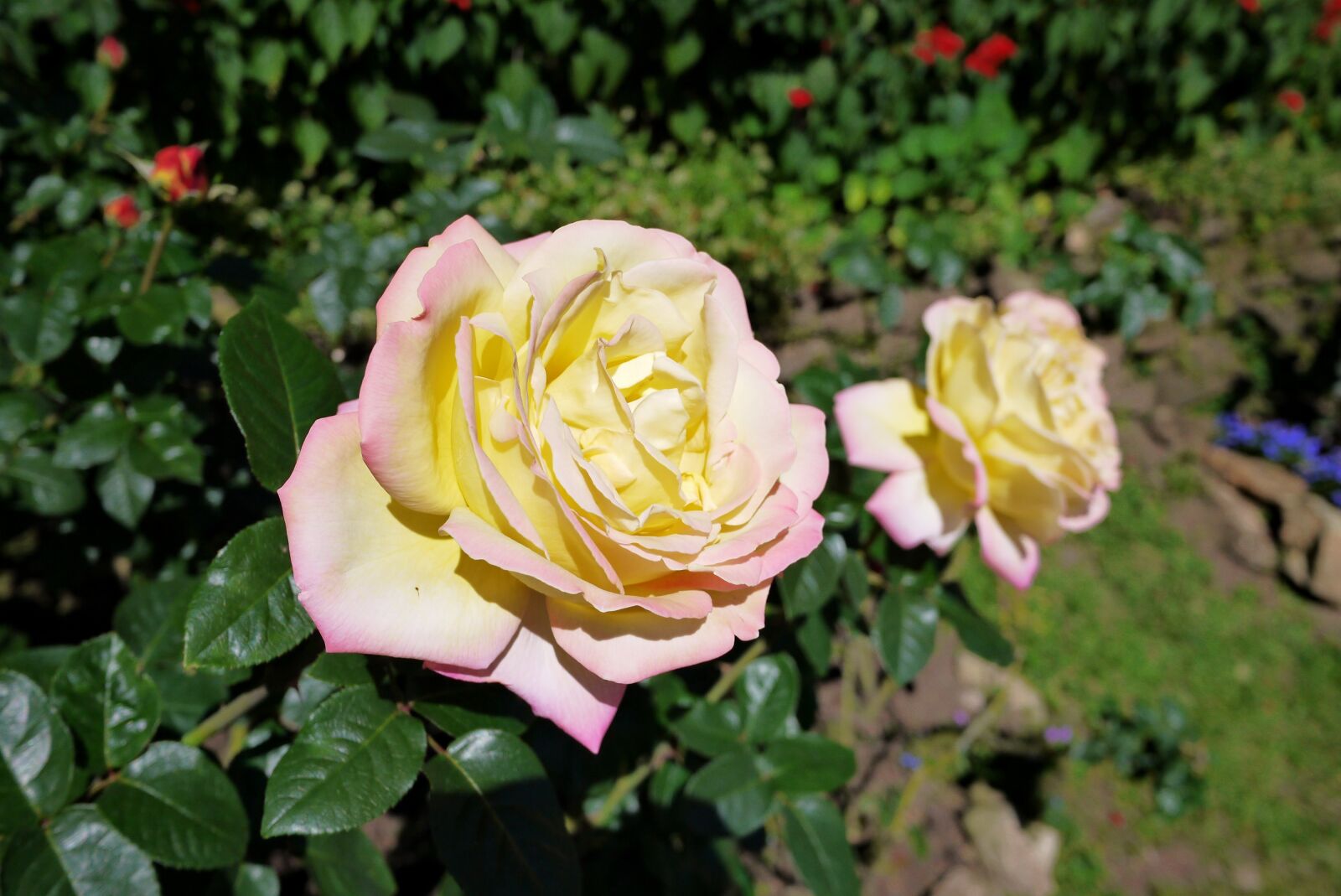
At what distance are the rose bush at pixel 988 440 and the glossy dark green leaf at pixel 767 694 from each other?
0.21m

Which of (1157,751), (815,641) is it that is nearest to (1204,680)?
(1157,751)

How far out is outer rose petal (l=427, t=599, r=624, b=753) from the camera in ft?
1.60

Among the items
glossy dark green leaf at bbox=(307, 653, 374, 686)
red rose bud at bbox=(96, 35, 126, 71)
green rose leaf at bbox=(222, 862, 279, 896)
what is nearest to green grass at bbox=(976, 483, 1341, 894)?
green rose leaf at bbox=(222, 862, 279, 896)

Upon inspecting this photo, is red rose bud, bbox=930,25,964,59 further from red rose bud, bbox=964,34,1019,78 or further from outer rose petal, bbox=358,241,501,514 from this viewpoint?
outer rose petal, bbox=358,241,501,514

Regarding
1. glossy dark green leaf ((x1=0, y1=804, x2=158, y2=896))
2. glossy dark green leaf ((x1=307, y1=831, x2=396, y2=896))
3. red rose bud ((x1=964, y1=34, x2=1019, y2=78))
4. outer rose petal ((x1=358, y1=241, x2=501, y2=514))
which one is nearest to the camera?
outer rose petal ((x1=358, y1=241, x2=501, y2=514))

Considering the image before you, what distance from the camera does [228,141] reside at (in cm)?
270

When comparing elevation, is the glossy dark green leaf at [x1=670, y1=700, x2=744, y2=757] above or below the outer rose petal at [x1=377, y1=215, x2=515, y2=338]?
below

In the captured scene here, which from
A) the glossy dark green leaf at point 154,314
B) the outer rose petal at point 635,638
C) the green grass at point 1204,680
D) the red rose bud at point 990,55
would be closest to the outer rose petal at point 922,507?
the outer rose petal at point 635,638

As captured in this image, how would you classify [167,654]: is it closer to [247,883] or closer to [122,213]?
[247,883]

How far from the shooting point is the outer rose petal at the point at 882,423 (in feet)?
2.74

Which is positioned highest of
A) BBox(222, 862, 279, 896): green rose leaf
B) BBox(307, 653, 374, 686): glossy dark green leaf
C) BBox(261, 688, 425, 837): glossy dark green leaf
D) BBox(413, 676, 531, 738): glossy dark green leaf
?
BBox(307, 653, 374, 686): glossy dark green leaf

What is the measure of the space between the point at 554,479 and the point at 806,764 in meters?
0.56

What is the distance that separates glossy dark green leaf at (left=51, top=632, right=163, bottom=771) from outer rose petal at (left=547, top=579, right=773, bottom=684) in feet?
1.27

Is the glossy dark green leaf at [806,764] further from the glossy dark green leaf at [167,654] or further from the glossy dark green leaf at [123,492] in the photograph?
the glossy dark green leaf at [123,492]
